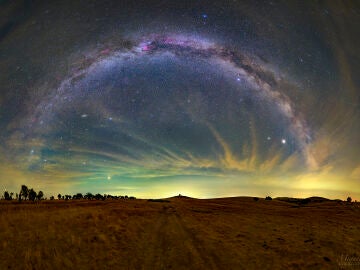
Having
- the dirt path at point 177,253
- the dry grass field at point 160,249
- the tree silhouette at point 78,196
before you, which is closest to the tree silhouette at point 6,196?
the tree silhouette at point 78,196

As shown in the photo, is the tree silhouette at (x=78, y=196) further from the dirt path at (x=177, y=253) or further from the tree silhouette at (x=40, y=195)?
the dirt path at (x=177, y=253)

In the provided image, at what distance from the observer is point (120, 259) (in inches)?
440

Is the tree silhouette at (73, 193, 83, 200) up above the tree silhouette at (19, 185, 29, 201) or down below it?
below

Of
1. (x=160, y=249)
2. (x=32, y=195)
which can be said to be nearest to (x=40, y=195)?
(x=32, y=195)

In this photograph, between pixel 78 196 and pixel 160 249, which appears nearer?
pixel 160 249

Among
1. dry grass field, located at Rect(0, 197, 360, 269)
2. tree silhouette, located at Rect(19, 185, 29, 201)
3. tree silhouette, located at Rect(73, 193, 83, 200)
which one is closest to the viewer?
dry grass field, located at Rect(0, 197, 360, 269)

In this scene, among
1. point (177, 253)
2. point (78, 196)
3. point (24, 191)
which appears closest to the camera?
point (177, 253)

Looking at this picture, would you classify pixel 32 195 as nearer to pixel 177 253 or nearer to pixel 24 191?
pixel 24 191

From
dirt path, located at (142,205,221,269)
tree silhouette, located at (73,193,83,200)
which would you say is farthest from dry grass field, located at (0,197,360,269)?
tree silhouette, located at (73,193,83,200)

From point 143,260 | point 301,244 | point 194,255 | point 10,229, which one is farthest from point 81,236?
point 301,244

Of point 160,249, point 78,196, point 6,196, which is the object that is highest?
point 160,249

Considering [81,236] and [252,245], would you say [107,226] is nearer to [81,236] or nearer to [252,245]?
[81,236]

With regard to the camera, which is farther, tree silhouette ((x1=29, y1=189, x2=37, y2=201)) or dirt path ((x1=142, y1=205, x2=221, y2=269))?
tree silhouette ((x1=29, y1=189, x2=37, y2=201))

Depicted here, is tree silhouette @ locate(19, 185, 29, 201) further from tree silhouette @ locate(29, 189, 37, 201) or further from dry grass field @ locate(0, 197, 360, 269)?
dry grass field @ locate(0, 197, 360, 269)
